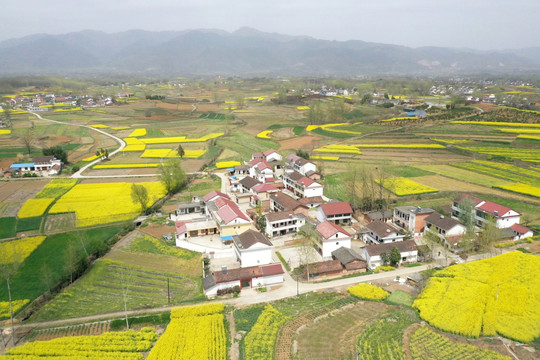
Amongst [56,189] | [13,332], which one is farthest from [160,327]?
[56,189]

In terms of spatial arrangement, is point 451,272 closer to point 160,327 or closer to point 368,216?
point 368,216

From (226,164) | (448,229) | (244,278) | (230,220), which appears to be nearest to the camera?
(244,278)

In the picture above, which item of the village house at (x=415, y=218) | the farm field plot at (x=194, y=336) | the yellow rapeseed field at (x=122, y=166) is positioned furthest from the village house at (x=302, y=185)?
the yellow rapeseed field at (x=122, y=166)

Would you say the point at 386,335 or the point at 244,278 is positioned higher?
the point at 244,278

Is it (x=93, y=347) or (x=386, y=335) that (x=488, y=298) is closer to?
(x=386, y=335)

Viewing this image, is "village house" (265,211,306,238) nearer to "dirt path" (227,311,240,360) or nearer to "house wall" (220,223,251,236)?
"house wall" (220,223,251,236)

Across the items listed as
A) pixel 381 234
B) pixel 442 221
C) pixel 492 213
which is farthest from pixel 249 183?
pixel 492 213

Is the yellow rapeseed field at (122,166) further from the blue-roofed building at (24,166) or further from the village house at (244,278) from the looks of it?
the village house at (244,278)
